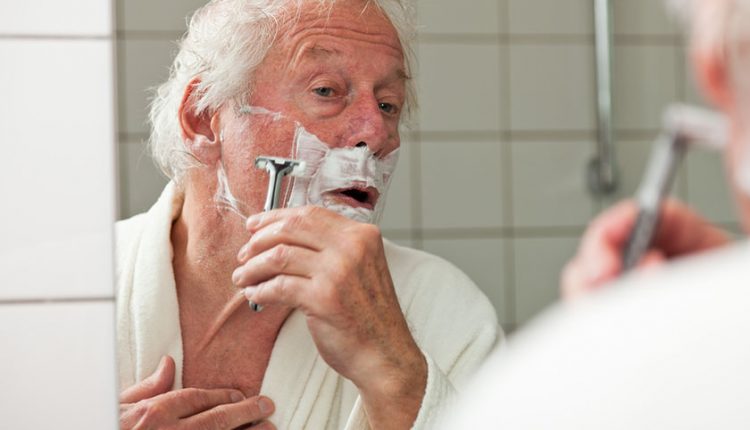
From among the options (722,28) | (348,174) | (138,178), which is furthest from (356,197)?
(722,28)

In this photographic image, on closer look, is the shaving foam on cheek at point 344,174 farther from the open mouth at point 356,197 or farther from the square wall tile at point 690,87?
the square wall tile at point 690,87

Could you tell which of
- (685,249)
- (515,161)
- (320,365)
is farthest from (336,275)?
(685,249)

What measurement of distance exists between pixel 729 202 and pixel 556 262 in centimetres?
15

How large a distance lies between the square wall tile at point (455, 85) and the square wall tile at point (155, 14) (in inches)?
9.2

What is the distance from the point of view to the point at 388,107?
0.87 m

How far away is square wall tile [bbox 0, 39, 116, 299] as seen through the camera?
1.03 m

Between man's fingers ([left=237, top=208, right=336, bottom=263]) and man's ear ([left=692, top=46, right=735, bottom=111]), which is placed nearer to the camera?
man's ear ([left=692, top=46, right=735, bottom=111])

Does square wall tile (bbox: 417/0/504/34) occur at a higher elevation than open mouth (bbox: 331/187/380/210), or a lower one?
higher

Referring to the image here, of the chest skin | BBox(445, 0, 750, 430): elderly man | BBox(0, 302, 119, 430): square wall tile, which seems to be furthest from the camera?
BBox(0, 302, 119, 430): square wall tile

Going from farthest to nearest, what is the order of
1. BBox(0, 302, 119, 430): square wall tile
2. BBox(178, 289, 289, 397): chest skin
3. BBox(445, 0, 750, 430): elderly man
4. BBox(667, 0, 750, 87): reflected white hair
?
BBox(0, 302, 119, 430): square wall tile, BBox(178, 289, 289, 397): chest skin, BBox(667, 0, 750, 87): reflected white hair, BBox(445, 0, 750, 430): elderly man

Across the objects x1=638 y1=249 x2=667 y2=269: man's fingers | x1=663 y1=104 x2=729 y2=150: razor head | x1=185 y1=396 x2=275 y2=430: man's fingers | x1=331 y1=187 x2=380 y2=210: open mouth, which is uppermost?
x1=663 y1=104 x2=729 y2=150: razor head

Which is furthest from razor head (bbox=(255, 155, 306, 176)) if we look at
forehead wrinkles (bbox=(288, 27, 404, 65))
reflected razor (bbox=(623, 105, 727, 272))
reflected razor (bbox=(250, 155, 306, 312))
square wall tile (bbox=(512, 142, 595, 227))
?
reflected razor (bbox=(623, 105, 727, 272))

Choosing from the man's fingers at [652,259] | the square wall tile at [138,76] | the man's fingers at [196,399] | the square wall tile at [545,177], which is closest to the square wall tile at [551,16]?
the square wall tile at [545,177]

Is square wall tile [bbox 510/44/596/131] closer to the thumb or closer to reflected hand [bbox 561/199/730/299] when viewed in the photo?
reflected hand [bbox 561/199/730/299]
